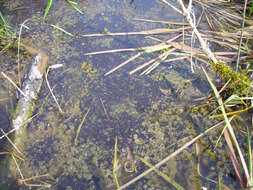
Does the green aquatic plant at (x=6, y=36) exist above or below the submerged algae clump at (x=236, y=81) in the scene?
below

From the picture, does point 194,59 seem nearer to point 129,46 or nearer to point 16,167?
point 129,46

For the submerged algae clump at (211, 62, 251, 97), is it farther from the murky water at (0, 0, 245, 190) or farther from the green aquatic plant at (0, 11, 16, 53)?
the green aquatic plant at (0, 11, 16, 53)

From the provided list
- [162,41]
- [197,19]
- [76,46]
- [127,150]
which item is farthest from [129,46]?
[127,150]

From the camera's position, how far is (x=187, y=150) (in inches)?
37.9

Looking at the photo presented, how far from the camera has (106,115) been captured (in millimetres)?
1090

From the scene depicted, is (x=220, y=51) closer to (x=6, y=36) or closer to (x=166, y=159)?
(x=166, y=159)

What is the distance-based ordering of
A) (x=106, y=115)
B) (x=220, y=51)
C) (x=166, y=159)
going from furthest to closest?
(x=220, y=51) < (x=106, y=115) < (x=166, y=159)

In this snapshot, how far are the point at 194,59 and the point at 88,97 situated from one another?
739 mm

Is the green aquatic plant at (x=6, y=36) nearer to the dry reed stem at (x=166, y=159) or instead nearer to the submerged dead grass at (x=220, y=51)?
the submerged dead grass at (x=220, y=51)

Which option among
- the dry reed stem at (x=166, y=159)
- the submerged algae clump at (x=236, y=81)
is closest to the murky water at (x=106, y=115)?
the dry reed stem at (x=166, y=159)

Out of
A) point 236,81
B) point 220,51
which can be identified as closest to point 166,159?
point 236,81

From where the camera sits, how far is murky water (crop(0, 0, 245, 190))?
2.99ft

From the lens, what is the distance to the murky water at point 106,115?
91 cm

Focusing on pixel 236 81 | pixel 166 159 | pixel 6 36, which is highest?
pixel 236 81
